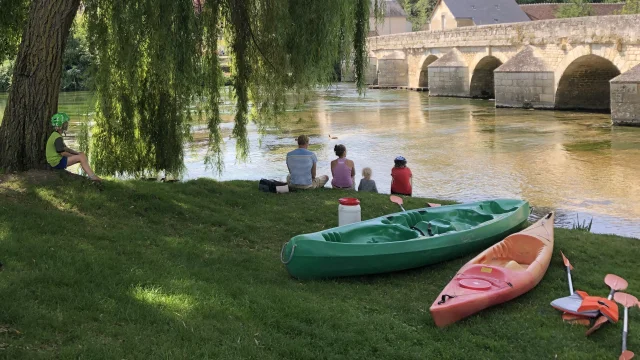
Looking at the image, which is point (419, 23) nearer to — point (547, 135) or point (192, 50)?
point (547, 135)

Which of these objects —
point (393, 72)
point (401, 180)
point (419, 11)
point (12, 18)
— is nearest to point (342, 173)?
point (401, 180)

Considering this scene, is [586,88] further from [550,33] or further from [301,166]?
[301,166]

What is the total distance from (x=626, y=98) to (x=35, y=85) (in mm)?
15879

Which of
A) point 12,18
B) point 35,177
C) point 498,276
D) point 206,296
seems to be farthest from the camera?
point 12,18

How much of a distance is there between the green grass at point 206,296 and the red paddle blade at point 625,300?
0.49 feet

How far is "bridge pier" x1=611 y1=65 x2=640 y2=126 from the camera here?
17.6 meters

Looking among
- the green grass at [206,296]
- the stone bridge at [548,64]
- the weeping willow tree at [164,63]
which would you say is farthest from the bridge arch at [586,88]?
the green grass at [206,296]

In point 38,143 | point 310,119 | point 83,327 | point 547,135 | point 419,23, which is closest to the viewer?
point 83,327

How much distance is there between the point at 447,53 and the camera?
1243 inches

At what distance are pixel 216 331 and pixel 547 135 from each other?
50.0 feet

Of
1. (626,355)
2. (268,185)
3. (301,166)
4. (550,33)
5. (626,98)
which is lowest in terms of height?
(626,355)

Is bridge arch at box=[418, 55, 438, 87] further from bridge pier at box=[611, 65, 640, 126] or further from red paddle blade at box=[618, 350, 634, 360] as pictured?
red paddle blade at box=[618, 350, 634, 360]

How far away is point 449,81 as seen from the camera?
3081 centimetres

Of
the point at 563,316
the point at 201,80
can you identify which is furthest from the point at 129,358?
the point at 201,80
